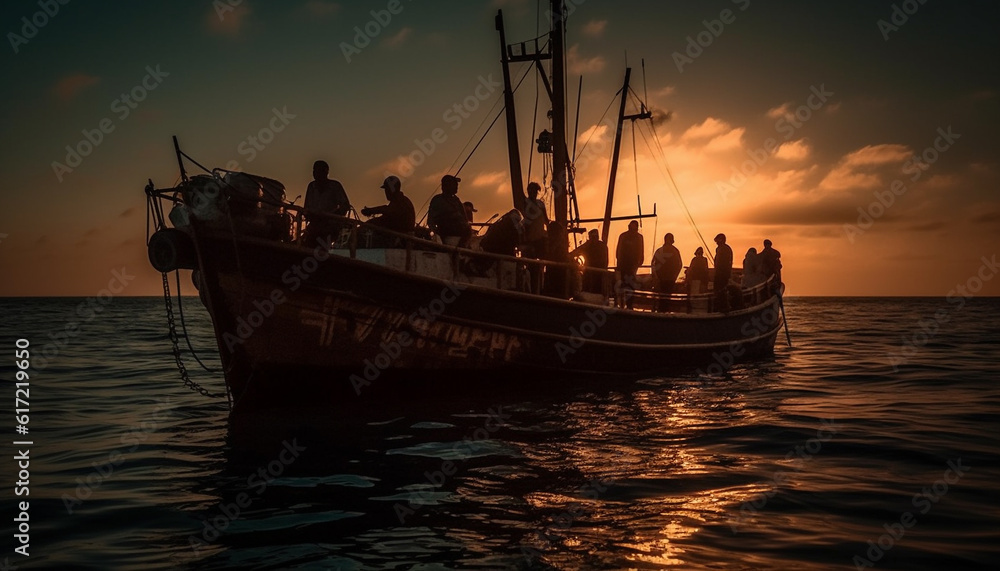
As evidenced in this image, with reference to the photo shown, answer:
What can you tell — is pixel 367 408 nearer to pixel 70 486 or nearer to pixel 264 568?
pixel 70 486

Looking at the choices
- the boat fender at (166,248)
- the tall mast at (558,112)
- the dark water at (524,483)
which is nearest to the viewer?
the dark water at (524,483)

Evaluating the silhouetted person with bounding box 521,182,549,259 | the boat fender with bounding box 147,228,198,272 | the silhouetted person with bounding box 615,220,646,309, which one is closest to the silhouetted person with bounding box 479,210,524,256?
the silhouetted person with bounding box 521,182,549,259

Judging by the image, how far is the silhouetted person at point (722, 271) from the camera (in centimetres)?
1797

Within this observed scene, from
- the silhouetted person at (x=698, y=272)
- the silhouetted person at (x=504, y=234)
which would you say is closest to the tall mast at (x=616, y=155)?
the silhouetted person at (x=698, y=272)

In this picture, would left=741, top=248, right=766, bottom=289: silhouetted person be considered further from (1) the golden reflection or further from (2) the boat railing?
(1) the golden reflection

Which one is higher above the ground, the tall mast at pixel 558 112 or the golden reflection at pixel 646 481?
the tall mast at pixel 558 112

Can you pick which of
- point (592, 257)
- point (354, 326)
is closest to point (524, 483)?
point (354, 326)

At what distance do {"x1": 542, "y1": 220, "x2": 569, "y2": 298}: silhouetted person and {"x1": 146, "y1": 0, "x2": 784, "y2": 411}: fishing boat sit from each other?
0.13 feet

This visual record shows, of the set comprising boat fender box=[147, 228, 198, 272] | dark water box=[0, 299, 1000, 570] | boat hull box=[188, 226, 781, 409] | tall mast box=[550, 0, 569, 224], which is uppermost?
tall mast box=[550, 0, 569, 224]

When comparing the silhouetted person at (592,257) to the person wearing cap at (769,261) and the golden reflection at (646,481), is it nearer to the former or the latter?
the golden reflection at (646,481)

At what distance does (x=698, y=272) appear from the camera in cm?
1922

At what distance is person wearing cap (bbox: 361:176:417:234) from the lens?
11.2 m

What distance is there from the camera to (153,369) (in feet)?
63.2

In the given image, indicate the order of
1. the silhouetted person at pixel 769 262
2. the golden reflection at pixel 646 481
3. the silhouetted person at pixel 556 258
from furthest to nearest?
the silhouetted person at pixel 769 262 < the silhouetted person at pixel 556 258 < the golden reflection at pixel 646 481
